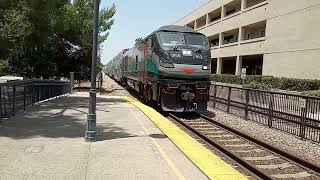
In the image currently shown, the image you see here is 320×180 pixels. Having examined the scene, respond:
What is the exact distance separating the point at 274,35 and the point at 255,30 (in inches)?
411

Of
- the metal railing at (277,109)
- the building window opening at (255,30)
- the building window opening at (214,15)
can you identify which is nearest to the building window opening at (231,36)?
the building window opening at (255,30)

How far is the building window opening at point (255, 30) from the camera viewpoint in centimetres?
4870

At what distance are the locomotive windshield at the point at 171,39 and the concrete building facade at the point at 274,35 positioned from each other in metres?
17.9

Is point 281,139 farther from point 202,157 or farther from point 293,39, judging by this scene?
point 293,39

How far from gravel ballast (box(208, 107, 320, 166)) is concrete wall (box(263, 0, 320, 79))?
18150mm

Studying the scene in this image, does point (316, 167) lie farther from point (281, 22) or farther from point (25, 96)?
point (281, 22)

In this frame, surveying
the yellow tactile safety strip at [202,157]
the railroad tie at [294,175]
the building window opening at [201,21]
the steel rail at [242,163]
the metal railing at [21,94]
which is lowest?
the railroad tie at [294,175]

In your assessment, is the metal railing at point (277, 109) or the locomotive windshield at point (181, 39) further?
the locomotive windshield at point (181, 39)

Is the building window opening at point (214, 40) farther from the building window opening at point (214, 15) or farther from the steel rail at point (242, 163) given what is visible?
the steel rail at point (242, 163)

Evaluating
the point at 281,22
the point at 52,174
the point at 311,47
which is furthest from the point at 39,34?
the point at 281,22

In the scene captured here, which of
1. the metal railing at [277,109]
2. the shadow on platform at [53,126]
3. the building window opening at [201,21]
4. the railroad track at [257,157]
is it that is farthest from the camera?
the building window opening at [201,21]

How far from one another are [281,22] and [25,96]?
29.2 metres

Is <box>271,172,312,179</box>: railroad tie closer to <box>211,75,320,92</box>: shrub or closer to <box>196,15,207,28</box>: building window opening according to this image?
<box>211,75,320,92</box>: shrub

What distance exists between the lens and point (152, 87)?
20.2 meters
